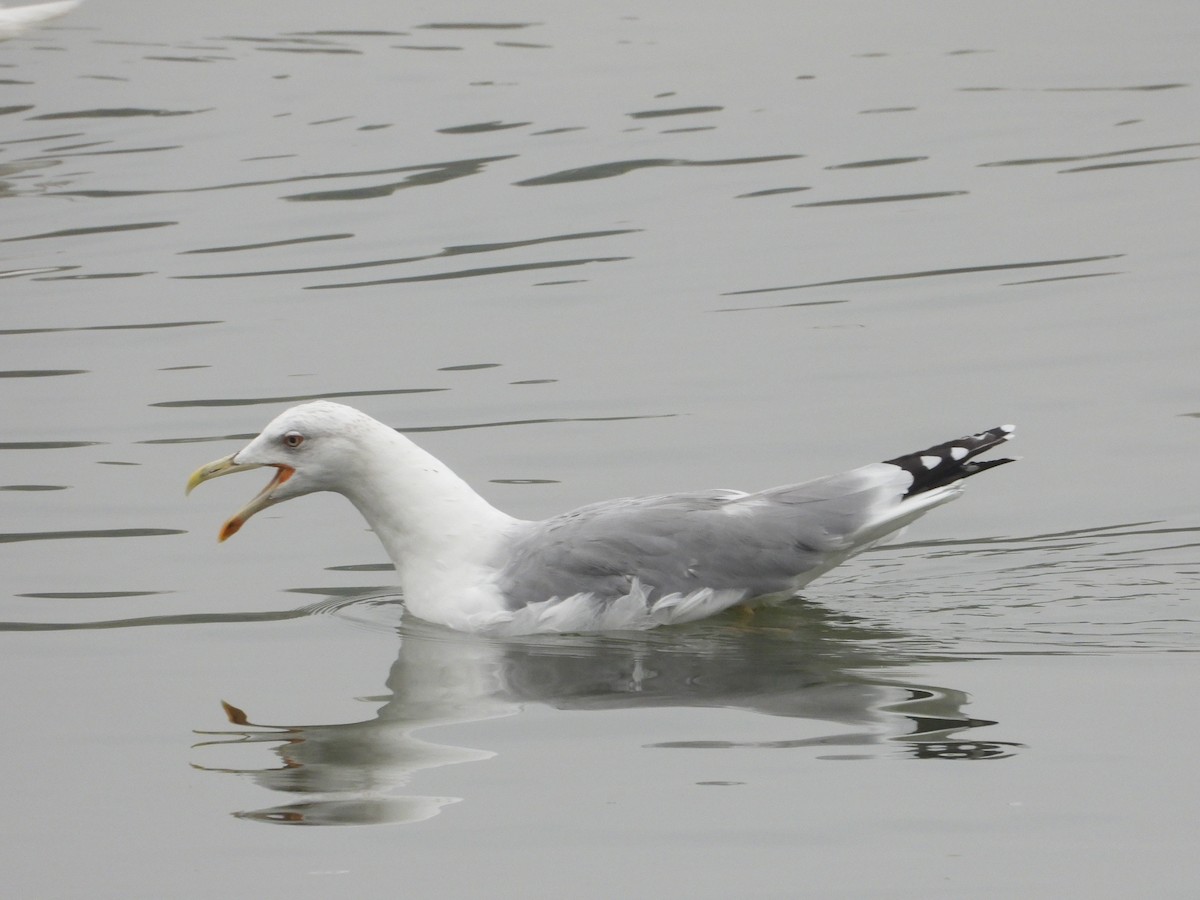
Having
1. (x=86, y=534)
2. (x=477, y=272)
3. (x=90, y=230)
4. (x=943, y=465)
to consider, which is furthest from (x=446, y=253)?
(x=943, y=465)

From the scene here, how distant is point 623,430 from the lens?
32.6ft

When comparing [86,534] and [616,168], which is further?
[616,168]

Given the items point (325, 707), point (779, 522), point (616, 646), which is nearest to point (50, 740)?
point (325, 707)

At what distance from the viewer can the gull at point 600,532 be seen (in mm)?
7602

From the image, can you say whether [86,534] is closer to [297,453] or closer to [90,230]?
[297,453]

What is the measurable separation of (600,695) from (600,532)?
852 mm

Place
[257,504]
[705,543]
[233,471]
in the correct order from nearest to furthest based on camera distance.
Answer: [705,543]
[233,471]
[257,504]

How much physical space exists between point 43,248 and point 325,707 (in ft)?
27.8

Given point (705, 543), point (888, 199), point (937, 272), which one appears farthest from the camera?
point (888, 199)

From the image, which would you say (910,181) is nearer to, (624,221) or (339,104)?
(624,221)

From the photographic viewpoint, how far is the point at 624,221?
14.2 m

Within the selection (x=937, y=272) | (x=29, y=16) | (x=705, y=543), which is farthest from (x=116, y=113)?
(x=705, y=543)

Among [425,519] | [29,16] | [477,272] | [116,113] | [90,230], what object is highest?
[29,16]

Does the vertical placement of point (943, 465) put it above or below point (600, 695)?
above
